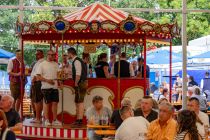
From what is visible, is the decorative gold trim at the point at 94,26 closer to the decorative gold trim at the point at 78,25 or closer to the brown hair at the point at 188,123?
the decorative gold trim at the point at 78,25

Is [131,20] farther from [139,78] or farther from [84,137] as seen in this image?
[84,137]

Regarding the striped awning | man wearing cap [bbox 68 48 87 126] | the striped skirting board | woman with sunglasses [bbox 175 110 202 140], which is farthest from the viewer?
the striped awning

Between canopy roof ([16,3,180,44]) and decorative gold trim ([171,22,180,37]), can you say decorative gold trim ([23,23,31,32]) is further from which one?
decorative gold trim ([171,22,180,37])

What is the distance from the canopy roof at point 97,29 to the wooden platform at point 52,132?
210 centimetres

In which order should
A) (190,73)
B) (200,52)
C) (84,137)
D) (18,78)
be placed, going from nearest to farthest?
(84,137) < (18,78) < (200,52) < (190,73)

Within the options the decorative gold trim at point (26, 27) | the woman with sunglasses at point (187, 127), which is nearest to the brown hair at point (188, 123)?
the woman with sunglasses at point (187, 127)

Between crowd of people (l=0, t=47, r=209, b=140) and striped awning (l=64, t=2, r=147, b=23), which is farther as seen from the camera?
striped awning (l=64, t=2, r=147, b=23)

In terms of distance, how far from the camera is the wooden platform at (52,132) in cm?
1312

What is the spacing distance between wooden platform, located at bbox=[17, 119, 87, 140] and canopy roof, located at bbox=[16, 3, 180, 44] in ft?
6.90

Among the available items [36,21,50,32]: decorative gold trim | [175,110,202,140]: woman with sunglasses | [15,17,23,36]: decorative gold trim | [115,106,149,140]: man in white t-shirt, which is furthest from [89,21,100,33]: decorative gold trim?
[175,110,202,140]: woman with sunglasses

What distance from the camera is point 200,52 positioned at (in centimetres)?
2086

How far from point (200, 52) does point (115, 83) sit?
7.30m

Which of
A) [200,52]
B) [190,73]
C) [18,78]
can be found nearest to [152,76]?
[190,73]

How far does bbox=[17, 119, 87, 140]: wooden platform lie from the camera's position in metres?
13.1
